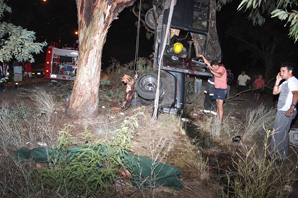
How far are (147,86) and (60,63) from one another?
789 centimetres

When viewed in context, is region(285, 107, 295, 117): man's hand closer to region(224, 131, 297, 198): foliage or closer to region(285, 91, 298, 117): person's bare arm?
region(285, 91, 298, 117): person's bare arm

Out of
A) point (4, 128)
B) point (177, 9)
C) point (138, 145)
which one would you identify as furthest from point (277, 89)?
point (4, 128)

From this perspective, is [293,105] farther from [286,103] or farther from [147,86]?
[147,86]

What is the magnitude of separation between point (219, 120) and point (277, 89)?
77.7 inches

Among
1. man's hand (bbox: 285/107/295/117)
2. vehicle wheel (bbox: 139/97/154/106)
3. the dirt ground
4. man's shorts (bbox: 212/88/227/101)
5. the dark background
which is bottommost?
the dirt ground

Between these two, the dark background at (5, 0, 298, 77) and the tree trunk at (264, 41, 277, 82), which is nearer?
the tree trunk at (264, 41, 277, 82)

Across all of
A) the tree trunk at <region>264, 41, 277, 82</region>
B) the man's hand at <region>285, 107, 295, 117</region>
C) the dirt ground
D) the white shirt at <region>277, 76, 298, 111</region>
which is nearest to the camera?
the dirt ground

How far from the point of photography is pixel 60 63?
13.5 meters

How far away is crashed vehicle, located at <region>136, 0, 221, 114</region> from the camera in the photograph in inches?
255

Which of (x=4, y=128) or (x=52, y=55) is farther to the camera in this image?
(x=52, y=55)

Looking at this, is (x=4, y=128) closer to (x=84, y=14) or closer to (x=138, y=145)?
(x=138, y=145)

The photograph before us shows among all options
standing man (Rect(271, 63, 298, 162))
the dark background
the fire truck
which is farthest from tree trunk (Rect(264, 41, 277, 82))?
standing man (Rect(271, 63, 298, 162))

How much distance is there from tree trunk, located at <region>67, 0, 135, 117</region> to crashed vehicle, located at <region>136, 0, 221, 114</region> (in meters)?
1.35

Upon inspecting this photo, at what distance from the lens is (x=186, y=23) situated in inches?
264
